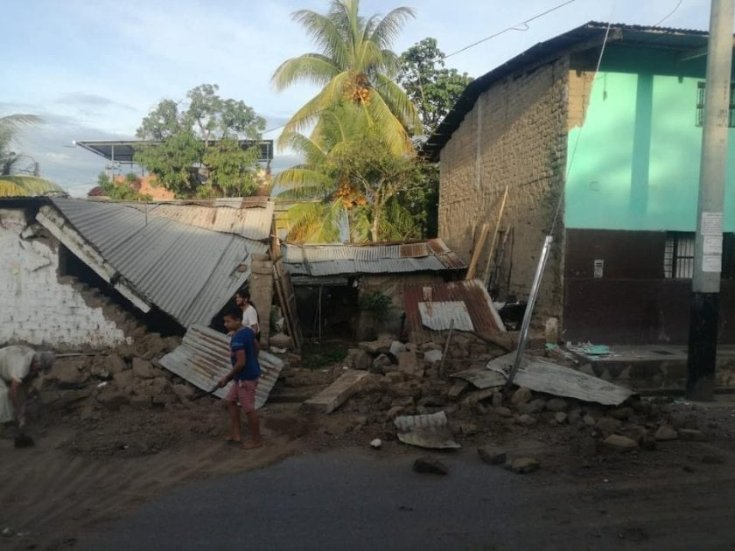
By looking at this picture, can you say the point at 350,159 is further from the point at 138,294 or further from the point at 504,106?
the point at 138,294

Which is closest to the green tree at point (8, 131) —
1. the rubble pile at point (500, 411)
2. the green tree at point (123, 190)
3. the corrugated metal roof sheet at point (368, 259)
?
the green tree at point (123, 190)

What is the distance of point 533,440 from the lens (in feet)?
21.8

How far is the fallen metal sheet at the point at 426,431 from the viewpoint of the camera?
249 inches

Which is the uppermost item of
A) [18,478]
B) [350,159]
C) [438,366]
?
[350,159]

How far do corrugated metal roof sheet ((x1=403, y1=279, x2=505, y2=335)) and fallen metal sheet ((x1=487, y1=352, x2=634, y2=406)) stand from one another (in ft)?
7.20

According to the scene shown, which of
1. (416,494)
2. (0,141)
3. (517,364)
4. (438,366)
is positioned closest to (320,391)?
(438,366)

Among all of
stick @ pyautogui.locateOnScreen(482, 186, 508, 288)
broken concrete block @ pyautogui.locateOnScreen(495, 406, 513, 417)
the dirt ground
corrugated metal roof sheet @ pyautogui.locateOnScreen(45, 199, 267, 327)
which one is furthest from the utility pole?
corrugated metal roof sheet @ pyautogui.locateOnScreen(45, 199, 267, 327)

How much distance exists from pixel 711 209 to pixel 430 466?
18.4 ft

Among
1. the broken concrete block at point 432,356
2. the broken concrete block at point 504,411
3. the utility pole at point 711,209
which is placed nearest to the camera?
the broken concrete block at point 504,411

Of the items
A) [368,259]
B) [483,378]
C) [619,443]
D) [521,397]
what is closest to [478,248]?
[368,259]

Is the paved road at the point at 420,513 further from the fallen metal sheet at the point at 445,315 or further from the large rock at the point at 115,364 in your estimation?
the fallen metal sheet at the point at 445,315

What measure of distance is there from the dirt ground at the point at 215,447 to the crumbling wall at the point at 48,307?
193cm

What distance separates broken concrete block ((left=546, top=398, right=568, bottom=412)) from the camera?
7250 mm

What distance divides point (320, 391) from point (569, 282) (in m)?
4.78
